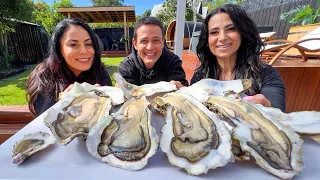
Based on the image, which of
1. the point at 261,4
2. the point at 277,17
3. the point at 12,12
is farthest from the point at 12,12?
the point at 261,4

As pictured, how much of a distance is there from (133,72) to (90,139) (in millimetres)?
884

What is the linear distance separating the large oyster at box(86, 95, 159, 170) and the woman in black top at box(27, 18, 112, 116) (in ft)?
2.22

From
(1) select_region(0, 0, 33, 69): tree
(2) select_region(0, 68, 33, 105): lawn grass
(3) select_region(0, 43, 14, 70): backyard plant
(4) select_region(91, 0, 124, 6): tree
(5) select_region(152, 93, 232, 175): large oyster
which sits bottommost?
(2) select_region(0, 68, 33, 105): lawn grass

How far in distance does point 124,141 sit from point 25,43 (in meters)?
9.30

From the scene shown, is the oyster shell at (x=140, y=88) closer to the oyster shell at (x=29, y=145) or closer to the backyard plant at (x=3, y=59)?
the oyster shell at (x=29, y=145)

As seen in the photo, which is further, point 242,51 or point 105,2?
point 105,2

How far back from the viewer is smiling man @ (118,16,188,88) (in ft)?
3.71

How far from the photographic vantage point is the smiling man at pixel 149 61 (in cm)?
113

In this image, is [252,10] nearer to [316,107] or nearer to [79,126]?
[316,107]

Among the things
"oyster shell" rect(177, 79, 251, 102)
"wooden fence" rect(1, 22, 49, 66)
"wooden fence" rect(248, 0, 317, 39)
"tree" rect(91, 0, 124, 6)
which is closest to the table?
"oyster shell" rect(177, 79, 251, 102)

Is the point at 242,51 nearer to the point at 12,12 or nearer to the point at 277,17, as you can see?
the point at 12,12

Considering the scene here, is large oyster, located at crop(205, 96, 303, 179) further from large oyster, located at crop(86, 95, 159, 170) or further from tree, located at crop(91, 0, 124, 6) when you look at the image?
tree, located at crop(91, 0, 124, 6)

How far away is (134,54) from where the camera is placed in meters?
1.34

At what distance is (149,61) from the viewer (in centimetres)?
119
